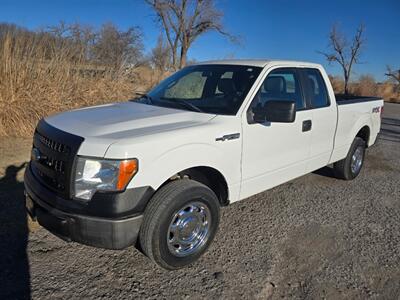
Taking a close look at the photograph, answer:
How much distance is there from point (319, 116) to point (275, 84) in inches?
30.2

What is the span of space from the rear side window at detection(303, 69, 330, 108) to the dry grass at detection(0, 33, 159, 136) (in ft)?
16.9

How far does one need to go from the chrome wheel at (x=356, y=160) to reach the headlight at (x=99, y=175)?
4054mm

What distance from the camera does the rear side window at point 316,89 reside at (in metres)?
4.03

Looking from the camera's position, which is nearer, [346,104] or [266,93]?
[266,93]

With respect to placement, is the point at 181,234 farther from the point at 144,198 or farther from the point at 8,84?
the point at 8,84

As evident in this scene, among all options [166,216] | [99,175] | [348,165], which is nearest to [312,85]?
[348,165]

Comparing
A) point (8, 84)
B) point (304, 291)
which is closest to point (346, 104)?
point (304, 291)

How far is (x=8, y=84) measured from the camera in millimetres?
6016

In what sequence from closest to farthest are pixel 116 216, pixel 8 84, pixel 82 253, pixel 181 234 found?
pixel 116 216
pixel 181 234
pixel 82 253
pixel 8 84

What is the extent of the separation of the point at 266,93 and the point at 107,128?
1.88m

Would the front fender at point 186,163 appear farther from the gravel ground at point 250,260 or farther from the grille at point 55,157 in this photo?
the gravel ground at point 250,260

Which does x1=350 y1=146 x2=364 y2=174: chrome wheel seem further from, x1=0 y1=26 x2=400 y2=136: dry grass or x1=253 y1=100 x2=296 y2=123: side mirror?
x1=0 y1=26 x2=400 y2=136: dry grass

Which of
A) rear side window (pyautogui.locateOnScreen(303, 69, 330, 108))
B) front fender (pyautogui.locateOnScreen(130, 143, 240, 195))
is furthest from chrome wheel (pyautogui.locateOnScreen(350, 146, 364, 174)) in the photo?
front fender (pyautogui.locateOnScreen(130, 143, 240, 195))

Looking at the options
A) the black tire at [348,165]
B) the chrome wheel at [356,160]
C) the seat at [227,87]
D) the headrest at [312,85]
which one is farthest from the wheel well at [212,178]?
the chrome wheel at [356,160]
